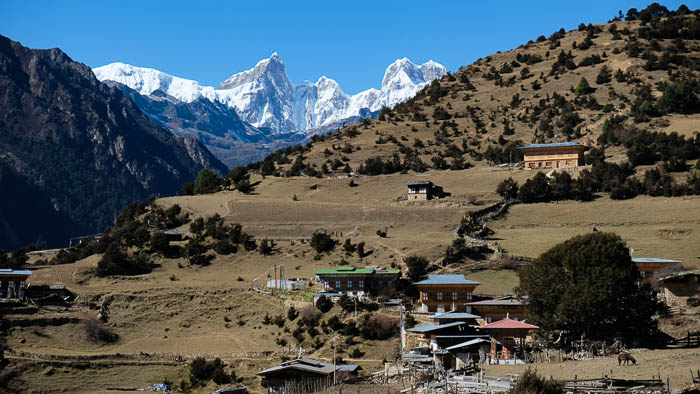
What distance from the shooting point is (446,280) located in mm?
59281

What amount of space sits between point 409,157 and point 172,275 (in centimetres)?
4782

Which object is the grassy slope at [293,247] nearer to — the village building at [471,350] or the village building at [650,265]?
the village building at [650,265]

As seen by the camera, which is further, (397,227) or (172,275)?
(397,227)

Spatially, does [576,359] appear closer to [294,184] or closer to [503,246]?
[503,246]

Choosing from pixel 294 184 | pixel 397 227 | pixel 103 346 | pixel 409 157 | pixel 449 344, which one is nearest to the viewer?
pixel 449 344

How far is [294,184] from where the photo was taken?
344ft

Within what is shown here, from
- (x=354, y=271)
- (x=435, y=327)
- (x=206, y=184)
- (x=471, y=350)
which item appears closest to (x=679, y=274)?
(x=471, y=350)

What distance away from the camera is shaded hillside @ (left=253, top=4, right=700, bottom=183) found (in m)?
108

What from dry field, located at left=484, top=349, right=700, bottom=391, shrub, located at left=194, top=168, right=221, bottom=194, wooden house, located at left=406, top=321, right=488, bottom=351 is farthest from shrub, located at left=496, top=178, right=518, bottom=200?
dry field, located at left=484, top=349, right=700, bottom=391

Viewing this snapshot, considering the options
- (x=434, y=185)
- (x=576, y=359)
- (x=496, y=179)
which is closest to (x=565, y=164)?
(x=496, y=179)

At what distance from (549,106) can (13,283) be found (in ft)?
262

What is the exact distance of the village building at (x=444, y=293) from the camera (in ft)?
190

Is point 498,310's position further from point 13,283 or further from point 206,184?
point 206,184

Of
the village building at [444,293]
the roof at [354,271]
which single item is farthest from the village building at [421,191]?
the village building at [444,293]
